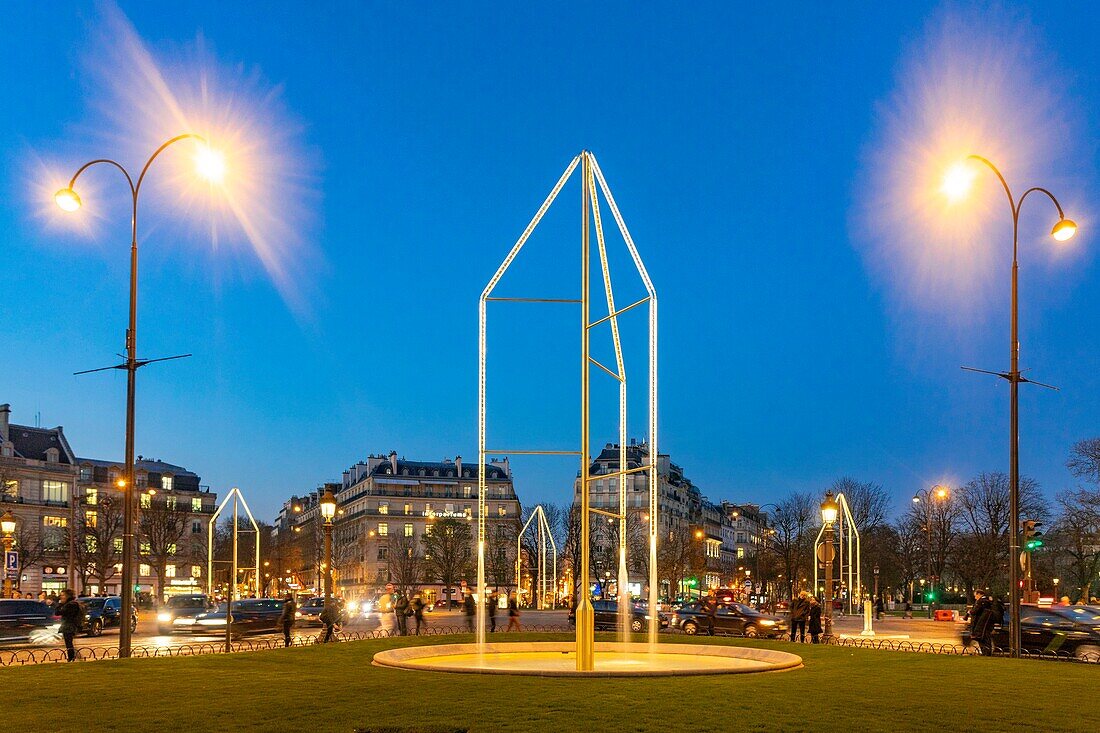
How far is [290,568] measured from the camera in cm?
16538

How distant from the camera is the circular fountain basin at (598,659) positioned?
68.4ft

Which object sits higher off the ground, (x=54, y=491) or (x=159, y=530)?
(x=54, y=491)

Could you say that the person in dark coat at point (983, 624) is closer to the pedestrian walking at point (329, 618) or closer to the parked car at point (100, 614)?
the pedestrian walking at point (329, 618)

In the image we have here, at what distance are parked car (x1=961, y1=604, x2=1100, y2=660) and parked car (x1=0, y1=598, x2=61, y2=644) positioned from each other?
30.4 metres

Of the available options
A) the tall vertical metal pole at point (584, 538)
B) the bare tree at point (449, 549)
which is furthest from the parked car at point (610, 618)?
the bare tree at point (449, 549)

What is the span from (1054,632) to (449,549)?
84.8m

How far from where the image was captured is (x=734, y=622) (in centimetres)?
4438

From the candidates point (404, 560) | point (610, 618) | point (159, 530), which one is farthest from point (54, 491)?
point (610, 618)

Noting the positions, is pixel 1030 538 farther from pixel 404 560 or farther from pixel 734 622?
pixel 404 560

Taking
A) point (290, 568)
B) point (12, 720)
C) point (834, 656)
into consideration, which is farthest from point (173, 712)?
point (290, 568)

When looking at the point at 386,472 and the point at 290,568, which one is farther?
the point at 290,568

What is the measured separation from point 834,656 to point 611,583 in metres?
78.3

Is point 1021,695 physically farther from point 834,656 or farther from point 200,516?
point 200,516

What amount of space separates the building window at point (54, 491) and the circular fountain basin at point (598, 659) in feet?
315
